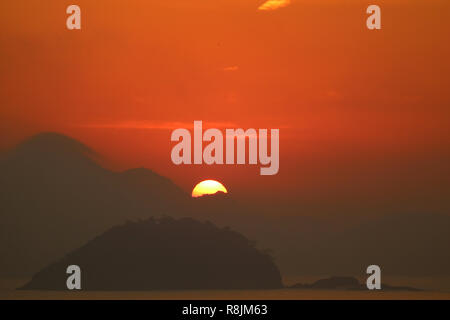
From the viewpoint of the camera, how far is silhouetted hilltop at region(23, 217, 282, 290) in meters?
18.5

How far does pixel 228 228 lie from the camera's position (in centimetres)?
2214

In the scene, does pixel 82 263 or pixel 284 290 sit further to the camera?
pixel 82 263

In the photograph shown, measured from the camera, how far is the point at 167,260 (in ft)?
62.9

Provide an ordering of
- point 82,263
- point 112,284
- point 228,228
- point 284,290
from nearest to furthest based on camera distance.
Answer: point 112,284 < point 284,290 < point 82,263 < point 228,228

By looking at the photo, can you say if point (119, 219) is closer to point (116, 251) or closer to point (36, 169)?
point (116, 251)

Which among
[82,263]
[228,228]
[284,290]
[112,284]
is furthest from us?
[228,228]

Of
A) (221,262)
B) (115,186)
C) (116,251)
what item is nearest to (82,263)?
(116,251)

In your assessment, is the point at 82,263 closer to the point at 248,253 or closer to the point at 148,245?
the point at 148,245

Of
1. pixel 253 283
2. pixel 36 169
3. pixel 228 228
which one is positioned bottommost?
pixel 253 283

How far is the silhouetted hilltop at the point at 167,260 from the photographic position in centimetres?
1850

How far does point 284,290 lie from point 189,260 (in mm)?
2765

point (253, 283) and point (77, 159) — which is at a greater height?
point (77, 159)

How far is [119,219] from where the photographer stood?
21.0 metres

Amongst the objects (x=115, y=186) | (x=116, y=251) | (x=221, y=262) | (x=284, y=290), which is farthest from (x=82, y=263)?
(x=284, y=290)
